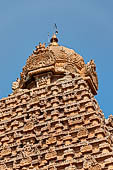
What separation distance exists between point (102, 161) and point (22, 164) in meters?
3.20

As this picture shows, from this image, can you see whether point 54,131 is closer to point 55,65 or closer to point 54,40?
point 55,65

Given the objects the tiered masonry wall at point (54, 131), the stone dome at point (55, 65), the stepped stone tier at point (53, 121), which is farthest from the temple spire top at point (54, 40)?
the tiered masonry wall at point (54, 131)

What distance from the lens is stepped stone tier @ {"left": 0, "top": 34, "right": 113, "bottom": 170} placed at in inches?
667

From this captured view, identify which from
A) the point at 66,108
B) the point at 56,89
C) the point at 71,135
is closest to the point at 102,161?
the point at 71,135

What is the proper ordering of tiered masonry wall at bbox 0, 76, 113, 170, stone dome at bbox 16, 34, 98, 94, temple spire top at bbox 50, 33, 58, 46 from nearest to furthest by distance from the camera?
tiered masonry wall at bbox 0, 76, 113, 170, stone dome at bbox 16, 34, 98, 94, temple spire top at bbox 50, 33, 58, 46


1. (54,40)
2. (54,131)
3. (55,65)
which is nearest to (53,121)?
(54,131)

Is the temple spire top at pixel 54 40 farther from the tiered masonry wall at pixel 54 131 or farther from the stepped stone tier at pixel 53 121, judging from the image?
the tiered masonry wall at pixel 54 131

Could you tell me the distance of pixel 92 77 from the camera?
2325 cm

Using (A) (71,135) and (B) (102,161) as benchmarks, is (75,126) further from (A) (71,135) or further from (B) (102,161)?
(B) (102,161)

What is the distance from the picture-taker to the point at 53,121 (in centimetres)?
1880

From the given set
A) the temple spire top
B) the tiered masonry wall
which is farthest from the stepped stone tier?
the temple spire top

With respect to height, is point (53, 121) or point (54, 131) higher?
point (53, 121)

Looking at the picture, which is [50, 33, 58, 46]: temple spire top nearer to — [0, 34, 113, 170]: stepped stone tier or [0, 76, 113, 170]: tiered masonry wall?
[0, 34, 113, 170]: stepped stone tier

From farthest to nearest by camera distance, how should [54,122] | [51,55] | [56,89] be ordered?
[51,55], [56,89], [54,122]
